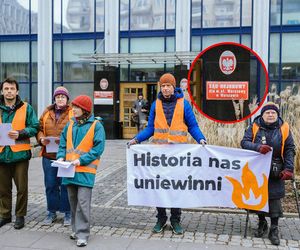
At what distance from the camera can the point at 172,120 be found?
18.6 ft

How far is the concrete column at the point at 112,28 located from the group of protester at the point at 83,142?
48.7ft

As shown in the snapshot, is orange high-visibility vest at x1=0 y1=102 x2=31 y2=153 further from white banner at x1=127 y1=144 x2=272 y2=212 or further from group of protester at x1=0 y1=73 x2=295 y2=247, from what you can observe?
white banner at x1=127 y1=144 x2=272 y2=212

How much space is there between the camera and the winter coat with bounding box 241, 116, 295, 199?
5.31m

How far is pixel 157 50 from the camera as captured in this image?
2036cm

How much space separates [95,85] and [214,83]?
450 inches

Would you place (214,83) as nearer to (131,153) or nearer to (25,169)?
(131,153)

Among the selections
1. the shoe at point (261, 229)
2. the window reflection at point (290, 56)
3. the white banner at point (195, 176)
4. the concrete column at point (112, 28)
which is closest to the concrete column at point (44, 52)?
the concrete column at point (112, 28)

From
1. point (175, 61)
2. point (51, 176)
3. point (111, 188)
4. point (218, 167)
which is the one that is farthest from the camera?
point (175, 61)

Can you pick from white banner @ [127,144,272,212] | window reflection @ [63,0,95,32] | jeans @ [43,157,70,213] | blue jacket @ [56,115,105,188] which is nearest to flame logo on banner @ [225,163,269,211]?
white banner @ [127,144,272,212]

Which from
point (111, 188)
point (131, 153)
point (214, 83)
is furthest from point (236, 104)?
point (131, 153)

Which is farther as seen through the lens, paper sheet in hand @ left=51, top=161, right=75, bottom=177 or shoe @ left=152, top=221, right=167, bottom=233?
shoe @ left=152, top=221, right=167, bottom=233

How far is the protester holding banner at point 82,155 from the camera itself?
5.25 metres

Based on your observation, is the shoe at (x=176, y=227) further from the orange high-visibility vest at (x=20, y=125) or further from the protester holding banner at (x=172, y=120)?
the orange high-visibility vest at (x=20, y=125)

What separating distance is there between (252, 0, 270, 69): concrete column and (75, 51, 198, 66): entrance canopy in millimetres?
3156
